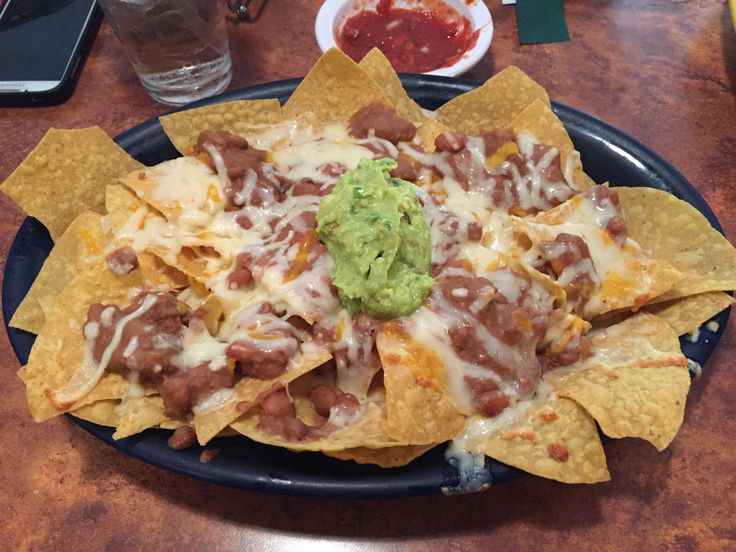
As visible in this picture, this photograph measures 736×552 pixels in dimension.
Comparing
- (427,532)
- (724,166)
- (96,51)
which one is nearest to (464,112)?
(724,166)

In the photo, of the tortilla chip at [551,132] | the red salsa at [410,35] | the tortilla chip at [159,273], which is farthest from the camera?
the red salsa at [410,35]

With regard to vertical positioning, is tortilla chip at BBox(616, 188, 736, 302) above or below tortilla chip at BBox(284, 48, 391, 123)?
below

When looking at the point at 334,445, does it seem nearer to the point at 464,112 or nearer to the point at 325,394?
the point at 325,394

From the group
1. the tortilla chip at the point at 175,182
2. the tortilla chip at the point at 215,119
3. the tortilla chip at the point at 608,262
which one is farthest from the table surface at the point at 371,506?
the tortilla chip at the point at 215,119

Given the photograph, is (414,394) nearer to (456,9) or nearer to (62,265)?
(62,265)

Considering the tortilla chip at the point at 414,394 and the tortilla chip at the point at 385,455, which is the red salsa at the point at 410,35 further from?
the tortilla chip at the point at 385,455

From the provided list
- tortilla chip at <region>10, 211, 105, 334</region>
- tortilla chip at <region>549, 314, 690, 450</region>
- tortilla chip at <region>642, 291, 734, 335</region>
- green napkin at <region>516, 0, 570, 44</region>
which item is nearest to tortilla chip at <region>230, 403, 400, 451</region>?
tortilla chip at <region>549, 314, 690, 450</region>

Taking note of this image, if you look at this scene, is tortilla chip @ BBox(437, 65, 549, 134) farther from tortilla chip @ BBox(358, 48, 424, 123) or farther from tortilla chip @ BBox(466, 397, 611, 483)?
tortilla chip @ BBox(466, 397, 611, 483)
